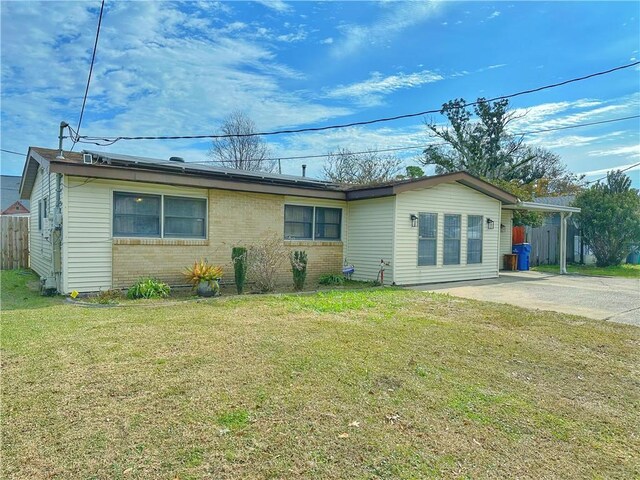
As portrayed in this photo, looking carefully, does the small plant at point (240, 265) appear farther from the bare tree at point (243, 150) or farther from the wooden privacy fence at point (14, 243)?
the bare tree at point (243, 150)

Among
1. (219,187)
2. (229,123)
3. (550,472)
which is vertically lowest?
(550,472)

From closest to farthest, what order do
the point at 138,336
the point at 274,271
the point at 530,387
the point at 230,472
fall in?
1. the point at 230,472
2. the point at 530,387
3. the point at 138,336
4. the point at 274,271

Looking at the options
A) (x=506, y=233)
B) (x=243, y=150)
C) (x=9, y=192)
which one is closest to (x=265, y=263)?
(x=506, y=233)

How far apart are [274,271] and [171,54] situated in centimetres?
720

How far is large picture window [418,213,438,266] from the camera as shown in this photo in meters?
12.2

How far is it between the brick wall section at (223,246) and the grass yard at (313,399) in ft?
10.1

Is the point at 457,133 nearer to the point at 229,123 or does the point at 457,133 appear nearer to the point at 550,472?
the point at 229,123

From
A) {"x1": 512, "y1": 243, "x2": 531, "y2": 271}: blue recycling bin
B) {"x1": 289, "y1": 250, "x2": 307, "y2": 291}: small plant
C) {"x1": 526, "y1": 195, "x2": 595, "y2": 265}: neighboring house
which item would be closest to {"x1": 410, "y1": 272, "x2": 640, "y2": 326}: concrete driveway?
{"x1": 512, "y1": 243, "x2": 531, "y2": 271}: blue recycling bin

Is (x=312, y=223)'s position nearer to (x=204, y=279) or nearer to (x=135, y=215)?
(x=204, y=279)

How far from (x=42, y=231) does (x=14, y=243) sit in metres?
4.64

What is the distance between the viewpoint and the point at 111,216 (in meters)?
9.20

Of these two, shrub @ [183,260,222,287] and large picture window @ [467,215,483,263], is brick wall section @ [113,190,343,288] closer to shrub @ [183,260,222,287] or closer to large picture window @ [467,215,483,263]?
shrub @ [183,260,222,287]

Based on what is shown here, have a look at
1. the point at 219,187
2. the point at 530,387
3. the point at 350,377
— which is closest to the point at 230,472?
the point at 350,377

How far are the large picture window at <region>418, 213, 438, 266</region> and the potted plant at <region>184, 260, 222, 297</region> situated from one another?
6.13 metres
